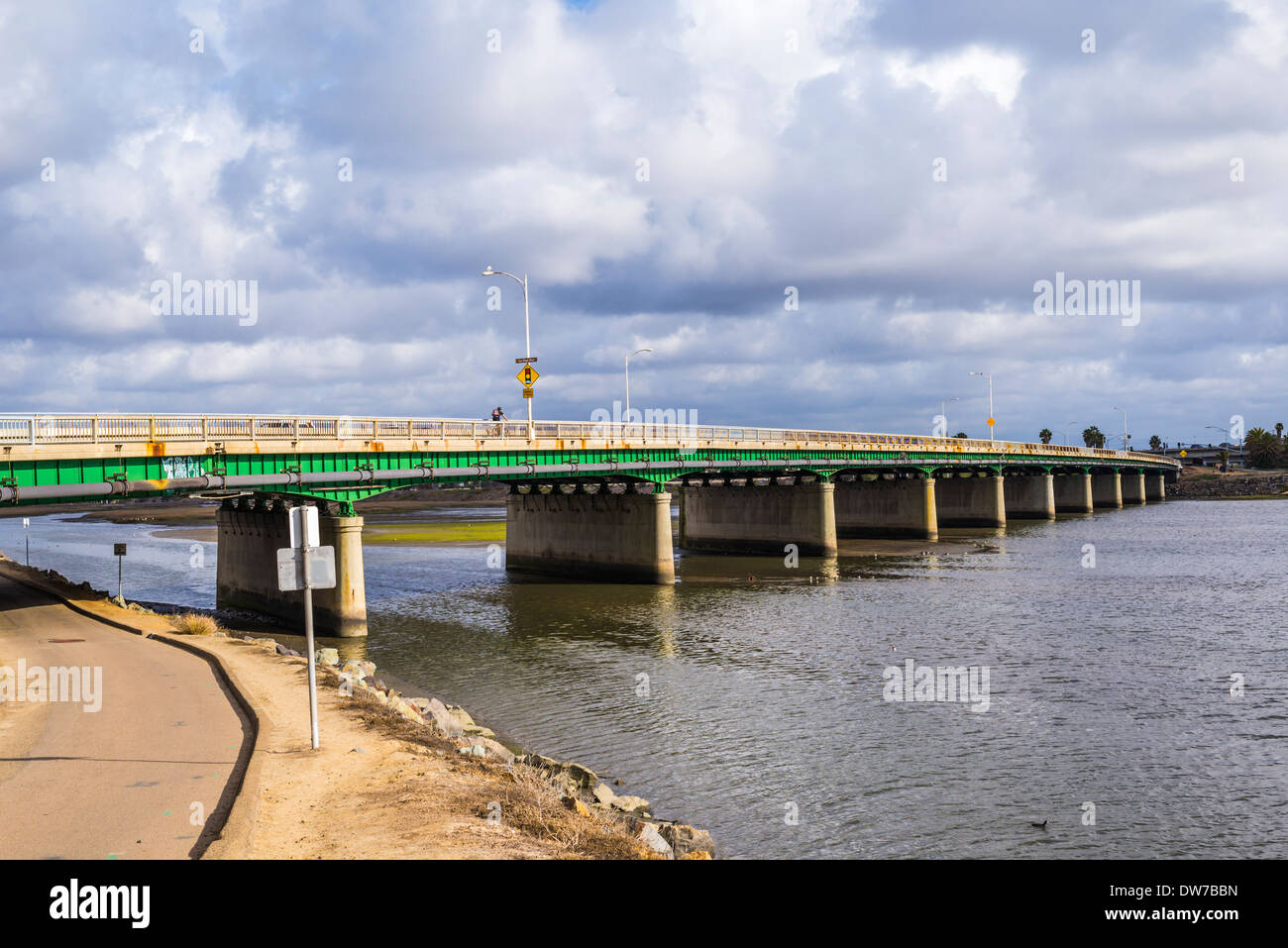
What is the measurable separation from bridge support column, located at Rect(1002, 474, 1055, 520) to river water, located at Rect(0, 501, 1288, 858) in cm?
5551

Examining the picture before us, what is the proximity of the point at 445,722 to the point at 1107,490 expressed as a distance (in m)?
138

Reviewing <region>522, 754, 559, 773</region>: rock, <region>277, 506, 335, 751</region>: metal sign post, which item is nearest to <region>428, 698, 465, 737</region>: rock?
<region>522, 754, 559, 773</region>: rock

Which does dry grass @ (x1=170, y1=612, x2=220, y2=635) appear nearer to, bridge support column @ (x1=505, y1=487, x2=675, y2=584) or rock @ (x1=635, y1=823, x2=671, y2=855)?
rock @ (x1=635, y1=823, x2=671, y2=855)

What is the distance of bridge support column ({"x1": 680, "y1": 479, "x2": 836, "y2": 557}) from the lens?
6850 centimetres

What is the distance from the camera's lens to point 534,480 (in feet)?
177

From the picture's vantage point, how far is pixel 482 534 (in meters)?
90.6

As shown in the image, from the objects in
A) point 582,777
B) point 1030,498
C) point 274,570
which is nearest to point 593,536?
point 274,570

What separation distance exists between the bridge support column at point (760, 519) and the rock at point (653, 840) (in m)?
55.7

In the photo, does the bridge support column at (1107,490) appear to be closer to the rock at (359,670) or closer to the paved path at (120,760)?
the rock at (359,670)

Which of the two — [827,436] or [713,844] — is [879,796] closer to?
[713,844]

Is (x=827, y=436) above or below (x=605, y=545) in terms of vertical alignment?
above

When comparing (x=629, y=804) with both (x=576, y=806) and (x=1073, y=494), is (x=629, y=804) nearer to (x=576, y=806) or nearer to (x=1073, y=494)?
(x=576, y=806)

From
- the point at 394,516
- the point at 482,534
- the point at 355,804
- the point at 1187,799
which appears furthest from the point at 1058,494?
→ the point at 355,804
